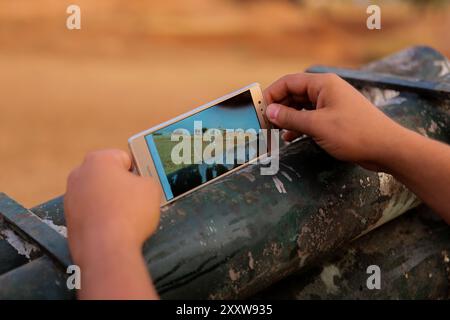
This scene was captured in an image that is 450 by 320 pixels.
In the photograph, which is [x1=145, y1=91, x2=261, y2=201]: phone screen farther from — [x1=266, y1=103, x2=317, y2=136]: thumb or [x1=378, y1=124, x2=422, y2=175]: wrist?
[x1=378, y1=124, x2=422, y2=175]: wrist

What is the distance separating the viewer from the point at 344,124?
1.09 meters

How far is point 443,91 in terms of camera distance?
141cm

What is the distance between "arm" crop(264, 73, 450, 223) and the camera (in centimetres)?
110

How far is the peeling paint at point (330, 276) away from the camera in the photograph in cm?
121

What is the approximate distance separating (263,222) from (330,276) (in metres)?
0.25

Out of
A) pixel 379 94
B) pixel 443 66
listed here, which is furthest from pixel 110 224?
pixel 443 66

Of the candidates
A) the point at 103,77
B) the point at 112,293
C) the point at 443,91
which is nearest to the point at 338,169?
the point at 443,91

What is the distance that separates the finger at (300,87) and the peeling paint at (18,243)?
498 millimetres

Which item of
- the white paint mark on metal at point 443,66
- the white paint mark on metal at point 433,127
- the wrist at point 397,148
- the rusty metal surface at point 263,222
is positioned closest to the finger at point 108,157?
the rusty metal surface at point 263,222

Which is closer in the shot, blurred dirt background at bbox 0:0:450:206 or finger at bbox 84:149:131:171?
finger at bbox 84:149:131:171

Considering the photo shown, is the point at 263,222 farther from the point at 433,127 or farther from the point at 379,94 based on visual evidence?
the point at 379,94

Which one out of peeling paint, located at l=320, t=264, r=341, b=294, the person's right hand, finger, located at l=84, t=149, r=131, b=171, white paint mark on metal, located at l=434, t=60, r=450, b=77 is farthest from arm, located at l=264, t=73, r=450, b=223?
white paint mark on metal, located at l=434, t=60, r=450, b=77

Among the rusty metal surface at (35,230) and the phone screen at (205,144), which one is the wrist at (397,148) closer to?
the phone screen at (205,144)

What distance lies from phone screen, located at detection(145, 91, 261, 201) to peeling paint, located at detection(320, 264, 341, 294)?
255mm
